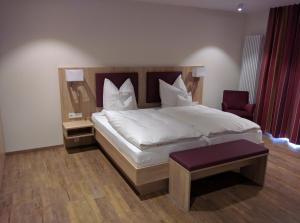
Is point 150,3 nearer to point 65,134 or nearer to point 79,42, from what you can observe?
point 79,42

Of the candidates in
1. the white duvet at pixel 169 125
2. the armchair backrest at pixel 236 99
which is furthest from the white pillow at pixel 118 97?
the armchair backrest at pixel 236 99

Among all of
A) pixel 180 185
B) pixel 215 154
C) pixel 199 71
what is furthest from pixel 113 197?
pixel 199 71

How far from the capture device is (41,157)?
3.63 meters

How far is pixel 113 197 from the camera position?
8.75 ft

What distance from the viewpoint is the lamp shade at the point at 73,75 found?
364 centimetres

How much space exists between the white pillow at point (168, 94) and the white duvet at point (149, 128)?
0.71 m

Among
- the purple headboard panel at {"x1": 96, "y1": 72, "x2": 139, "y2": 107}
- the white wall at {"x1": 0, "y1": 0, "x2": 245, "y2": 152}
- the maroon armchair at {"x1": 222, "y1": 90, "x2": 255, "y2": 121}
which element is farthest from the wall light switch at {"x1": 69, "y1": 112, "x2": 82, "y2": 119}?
the maroon armchair at {"x1": 222, "y1": 90, "x2": 255, "y2": 121}

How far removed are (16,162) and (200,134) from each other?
2652 millimetres

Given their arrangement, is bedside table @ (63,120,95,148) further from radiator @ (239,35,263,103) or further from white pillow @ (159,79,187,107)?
radiator @ (239,35,263,103)

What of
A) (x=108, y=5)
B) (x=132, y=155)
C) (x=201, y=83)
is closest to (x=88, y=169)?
(x=132, y=155)

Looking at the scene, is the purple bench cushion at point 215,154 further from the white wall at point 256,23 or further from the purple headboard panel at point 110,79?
the white wall at point 256,23

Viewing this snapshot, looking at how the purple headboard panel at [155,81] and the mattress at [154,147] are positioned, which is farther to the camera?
the purple headboard panel at [155,81]

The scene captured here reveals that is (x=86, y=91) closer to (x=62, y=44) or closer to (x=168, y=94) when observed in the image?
(x=62, y=44)

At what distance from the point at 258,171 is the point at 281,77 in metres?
2.28
